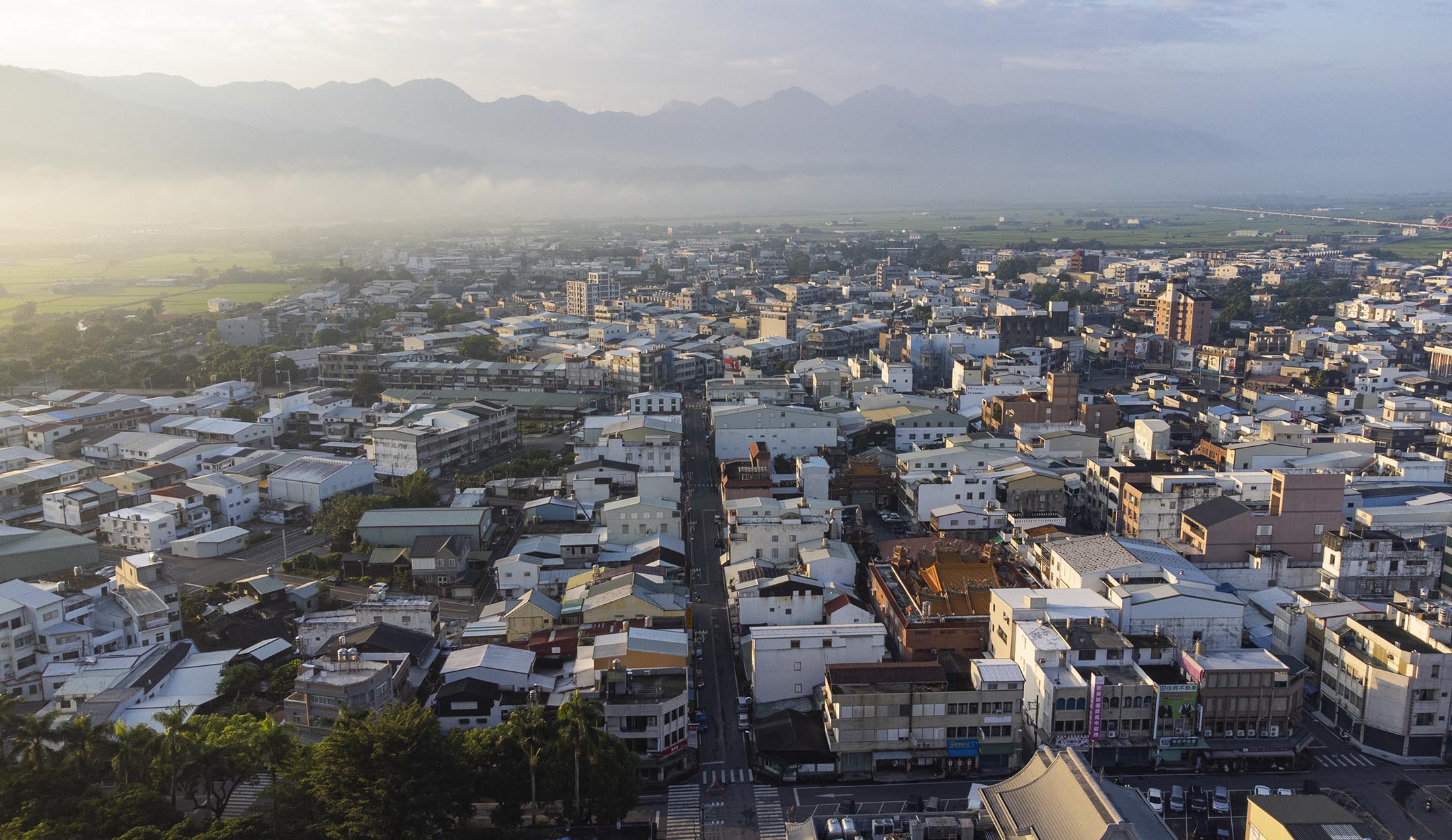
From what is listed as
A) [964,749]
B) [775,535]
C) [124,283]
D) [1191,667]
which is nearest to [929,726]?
[964,749]

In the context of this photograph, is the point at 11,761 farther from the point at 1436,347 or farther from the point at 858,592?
the point at 1436,347

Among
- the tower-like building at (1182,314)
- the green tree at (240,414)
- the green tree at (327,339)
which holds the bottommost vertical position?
the green tree at (240,414)

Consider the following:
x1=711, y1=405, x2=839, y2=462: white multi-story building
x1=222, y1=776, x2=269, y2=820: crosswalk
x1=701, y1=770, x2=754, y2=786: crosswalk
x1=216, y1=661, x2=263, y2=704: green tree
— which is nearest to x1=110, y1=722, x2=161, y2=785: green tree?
x1=222, y1=776, x2=269, y2=820: crosswalk

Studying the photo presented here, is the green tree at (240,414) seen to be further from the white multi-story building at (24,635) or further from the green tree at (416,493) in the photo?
the white multi-story building at (24,635)

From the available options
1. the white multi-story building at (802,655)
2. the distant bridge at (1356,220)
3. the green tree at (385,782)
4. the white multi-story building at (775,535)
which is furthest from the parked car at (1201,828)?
the distant bridge at (1356,220)

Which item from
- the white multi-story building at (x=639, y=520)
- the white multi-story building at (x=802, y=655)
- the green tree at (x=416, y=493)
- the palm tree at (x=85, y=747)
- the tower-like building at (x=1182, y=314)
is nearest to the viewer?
the palm tree at (x=85, y=747)

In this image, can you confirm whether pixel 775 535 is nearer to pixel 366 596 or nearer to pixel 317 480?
pixel 366 596
